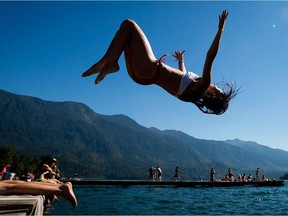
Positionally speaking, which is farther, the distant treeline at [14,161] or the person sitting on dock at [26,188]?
the distant treeline at [14,161]

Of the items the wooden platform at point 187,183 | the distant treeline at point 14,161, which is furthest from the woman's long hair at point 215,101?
the distant treeline at point 14,161

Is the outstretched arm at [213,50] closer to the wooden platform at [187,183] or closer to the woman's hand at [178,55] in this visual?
the woman's hand at [178,55]

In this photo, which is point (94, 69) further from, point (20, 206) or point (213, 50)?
point (20, 206)

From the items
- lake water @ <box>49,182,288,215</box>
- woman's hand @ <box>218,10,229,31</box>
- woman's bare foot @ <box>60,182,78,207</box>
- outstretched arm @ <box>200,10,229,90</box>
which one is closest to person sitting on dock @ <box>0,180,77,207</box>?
woman's bare foot @ <box>60,182,78,207</box>

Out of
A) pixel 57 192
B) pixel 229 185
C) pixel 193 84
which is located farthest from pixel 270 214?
pixel 229 185

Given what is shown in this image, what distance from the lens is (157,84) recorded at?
4281 millimetres

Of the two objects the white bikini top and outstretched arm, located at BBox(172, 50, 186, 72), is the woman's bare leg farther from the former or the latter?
outstretched arm, located at BBox(172, 50, 186, 72)

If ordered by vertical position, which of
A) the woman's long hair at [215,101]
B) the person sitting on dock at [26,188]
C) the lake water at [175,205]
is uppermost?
the woman's long hair at [215,101]

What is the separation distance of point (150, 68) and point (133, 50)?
342 mm

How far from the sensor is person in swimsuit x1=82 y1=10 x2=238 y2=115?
4.00m

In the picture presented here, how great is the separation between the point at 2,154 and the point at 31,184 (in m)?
71.5

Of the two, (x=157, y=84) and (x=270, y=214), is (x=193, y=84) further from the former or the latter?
(x=270, y=214)

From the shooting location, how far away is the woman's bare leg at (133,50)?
158 inches

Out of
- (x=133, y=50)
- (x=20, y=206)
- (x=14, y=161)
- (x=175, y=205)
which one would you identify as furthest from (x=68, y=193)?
(x=14, y=161)
